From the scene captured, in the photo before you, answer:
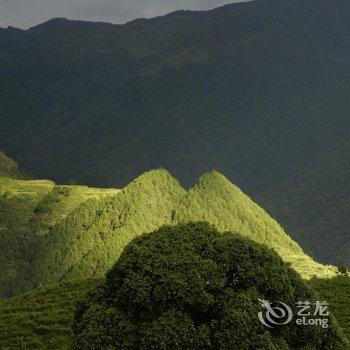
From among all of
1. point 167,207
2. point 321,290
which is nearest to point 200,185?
point 167,207

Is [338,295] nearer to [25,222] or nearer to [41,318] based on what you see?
[41,318]

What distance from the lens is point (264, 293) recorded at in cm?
1736

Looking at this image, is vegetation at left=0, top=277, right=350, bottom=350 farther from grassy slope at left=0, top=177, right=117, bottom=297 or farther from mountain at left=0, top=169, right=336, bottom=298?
grassy slope at left=0, top=177, right=117, bottom=297

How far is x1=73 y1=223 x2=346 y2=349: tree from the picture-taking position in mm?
16141

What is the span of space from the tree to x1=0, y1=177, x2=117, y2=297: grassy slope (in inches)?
3716

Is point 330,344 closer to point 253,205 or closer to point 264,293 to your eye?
point 264,293

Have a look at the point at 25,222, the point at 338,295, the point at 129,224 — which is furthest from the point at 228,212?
the point at 25,222

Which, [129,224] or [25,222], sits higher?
[25,222]

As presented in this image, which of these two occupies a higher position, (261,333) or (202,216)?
(202,216)

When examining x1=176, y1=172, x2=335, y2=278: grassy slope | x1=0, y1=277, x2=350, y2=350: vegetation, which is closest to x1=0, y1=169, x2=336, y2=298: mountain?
x1=176, y1=172, x2=335, y2=278: grassy slope

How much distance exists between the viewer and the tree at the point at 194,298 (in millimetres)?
16141

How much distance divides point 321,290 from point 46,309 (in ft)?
56.6

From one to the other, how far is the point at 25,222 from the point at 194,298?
485 ft

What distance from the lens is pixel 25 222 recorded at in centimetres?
15762
